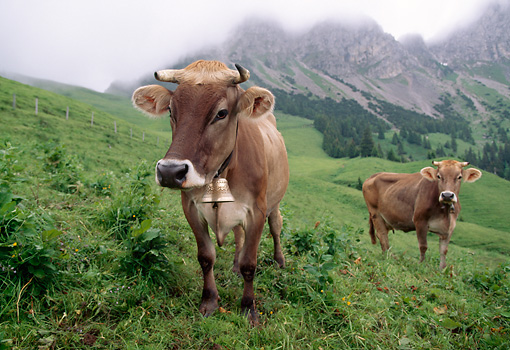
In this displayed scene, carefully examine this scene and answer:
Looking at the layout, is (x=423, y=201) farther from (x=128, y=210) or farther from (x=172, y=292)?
(x=128, y=210)

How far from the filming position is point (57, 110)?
31.2m

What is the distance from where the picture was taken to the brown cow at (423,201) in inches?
341

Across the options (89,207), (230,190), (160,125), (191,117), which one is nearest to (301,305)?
(230,190)

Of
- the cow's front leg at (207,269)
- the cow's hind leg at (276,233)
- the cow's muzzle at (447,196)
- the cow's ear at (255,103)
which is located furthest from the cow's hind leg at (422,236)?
the cow's ear at (255,103)

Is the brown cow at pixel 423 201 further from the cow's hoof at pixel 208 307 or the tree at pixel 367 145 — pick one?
the tree at pixel 367 145

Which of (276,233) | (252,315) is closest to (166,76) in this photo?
(252,315)

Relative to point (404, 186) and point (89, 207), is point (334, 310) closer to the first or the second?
point (89, 207)

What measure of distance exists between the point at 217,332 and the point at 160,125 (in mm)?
93167

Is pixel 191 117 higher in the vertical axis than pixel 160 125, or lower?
higher

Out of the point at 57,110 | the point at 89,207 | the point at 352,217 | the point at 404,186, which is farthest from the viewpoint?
the point at 57,110

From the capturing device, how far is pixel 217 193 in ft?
10.9

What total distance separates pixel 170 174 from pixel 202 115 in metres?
0.71

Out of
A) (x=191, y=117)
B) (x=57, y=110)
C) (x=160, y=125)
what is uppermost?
(x=191, y=117)

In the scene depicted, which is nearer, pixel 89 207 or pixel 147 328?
pixel 147 328
